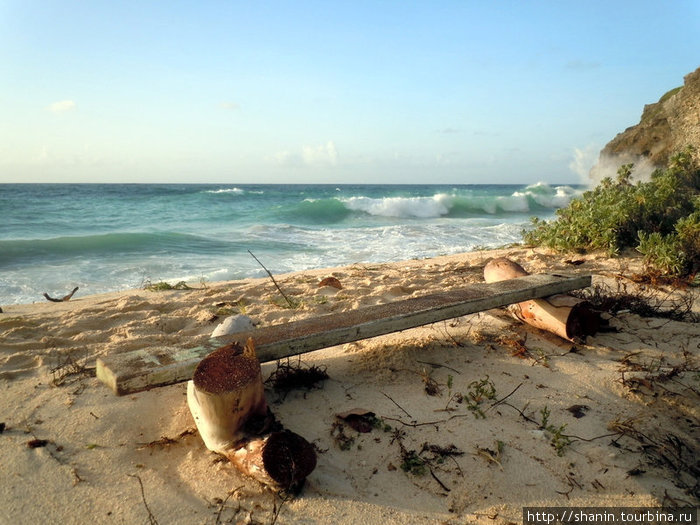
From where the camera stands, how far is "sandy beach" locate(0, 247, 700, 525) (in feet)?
6.08

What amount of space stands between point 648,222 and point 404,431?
4.71 meters

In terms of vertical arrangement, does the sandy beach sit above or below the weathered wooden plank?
below

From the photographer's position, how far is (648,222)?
5.41m

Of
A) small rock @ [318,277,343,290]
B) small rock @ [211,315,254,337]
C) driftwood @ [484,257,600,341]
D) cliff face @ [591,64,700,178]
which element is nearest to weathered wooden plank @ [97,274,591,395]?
driftwood @ [484,257,600,341]

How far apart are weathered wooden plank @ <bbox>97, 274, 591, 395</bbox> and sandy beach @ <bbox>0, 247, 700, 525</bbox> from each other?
0.24 m

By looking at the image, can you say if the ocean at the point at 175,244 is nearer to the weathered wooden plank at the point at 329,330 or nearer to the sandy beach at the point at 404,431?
the sandy beach at the point at 404,431

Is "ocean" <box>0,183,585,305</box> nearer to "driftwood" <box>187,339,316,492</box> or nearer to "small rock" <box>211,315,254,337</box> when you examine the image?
"small rock" <box>211,315,254,337</box>

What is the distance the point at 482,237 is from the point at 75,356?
32.9 ft

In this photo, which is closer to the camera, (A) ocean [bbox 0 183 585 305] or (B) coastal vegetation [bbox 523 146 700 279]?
(B) coastal vegetation [bbox 523 146 700 279]

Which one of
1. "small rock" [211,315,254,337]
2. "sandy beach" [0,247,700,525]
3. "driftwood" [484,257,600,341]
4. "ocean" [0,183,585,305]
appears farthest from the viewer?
"ocean" [0,183,585,305]

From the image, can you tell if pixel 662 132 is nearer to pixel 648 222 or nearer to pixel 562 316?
pixel 648 222

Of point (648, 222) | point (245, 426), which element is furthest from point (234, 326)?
point (648, 222)

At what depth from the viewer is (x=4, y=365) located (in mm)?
3090

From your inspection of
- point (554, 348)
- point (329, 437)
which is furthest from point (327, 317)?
point (554, 348)
